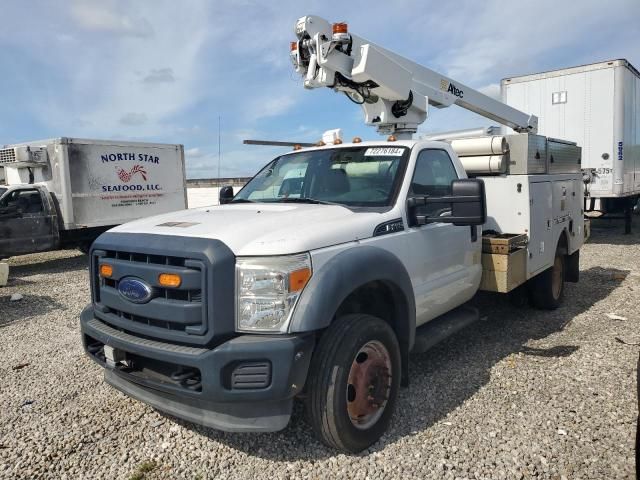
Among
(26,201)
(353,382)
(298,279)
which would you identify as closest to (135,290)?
(298,279)

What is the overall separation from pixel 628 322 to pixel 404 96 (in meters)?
3.57

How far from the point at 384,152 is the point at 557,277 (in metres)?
3.57

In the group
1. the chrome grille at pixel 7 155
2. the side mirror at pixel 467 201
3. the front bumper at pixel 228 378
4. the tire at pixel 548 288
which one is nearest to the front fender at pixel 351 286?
the front bumper at pixel 228 378

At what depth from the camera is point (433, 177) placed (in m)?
4.14

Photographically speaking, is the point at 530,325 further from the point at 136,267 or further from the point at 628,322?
the point at 136,267

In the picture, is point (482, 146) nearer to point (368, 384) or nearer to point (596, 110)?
point (368, 384)

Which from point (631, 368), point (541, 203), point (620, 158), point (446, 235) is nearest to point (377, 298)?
point (446, 235)

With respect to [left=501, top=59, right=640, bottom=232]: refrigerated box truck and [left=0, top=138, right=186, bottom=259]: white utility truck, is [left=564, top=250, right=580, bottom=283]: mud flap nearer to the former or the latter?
[left=501, top=59, right=640, bottom=232]: refrigerated box truck

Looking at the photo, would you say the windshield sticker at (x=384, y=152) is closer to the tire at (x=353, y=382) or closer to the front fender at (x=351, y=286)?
the front fender at (x=351, y=286)

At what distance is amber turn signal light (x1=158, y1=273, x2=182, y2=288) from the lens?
2.73 m

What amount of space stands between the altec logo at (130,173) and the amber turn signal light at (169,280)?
392 inches

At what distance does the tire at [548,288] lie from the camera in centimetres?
600

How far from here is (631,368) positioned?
4309 mm

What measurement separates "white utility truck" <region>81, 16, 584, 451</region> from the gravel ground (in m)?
0.34
